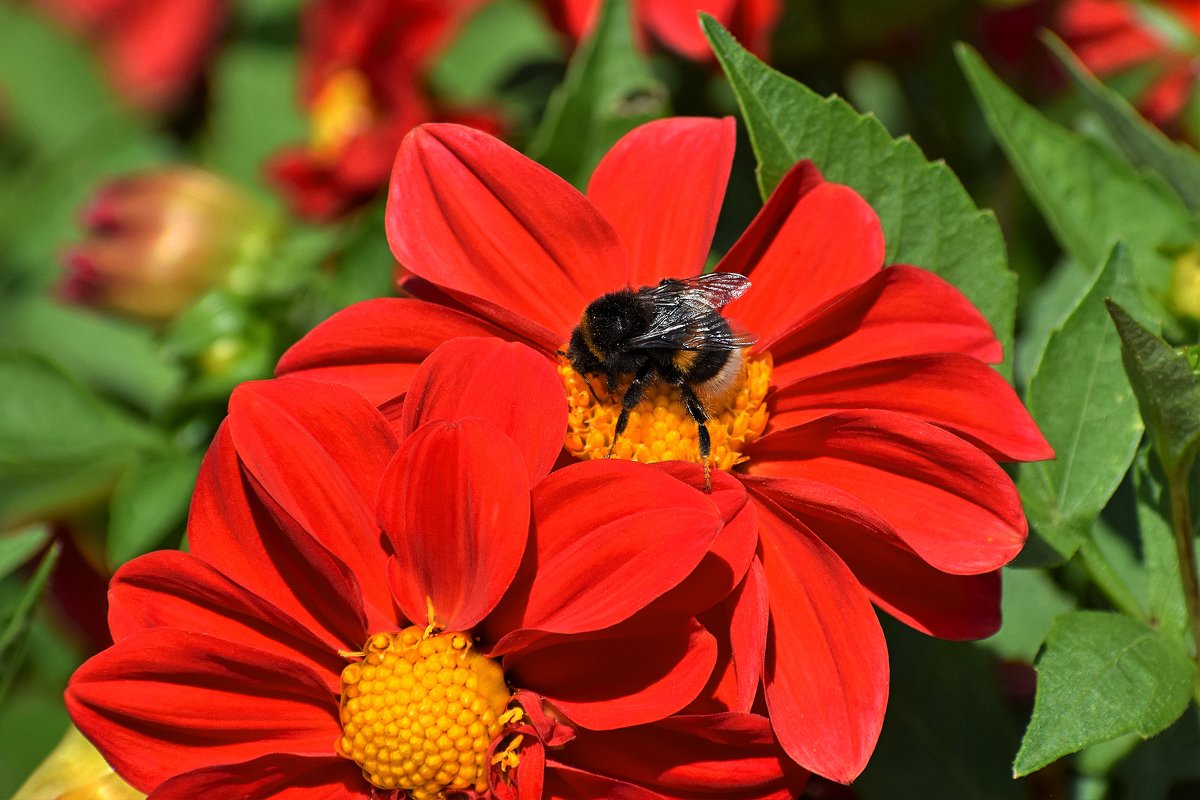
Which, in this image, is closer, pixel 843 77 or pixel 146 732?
pixel 146 732

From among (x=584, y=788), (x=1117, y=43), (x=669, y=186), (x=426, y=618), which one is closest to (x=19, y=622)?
(x=426, y=618)

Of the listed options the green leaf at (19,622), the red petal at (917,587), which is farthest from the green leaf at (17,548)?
the red petal at (917,587)

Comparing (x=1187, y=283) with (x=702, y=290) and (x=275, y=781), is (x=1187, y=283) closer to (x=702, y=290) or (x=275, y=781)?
(x=702, y=290)

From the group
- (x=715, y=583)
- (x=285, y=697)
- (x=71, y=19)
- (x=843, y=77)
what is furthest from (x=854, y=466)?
(x=71, y=19)

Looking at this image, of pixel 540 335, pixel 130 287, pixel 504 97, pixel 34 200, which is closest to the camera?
pixel 540 335

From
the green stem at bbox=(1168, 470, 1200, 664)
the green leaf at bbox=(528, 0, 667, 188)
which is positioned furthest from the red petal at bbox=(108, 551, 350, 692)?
the green stem at bbox=(1168, 470, 1200, 664)

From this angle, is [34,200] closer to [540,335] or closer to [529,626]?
[540,335]

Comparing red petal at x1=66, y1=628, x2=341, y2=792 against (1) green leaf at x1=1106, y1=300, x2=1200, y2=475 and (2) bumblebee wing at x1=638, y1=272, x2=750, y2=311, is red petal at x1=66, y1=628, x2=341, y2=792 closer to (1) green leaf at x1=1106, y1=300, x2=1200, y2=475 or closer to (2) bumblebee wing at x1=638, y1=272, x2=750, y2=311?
(2) bumblebee wing at x1=638, y1=272, x2=750, y2=311
